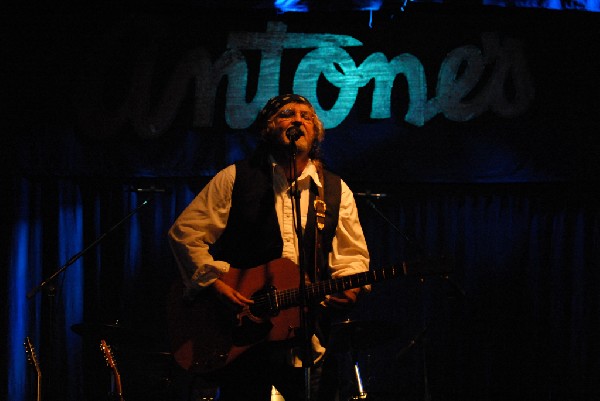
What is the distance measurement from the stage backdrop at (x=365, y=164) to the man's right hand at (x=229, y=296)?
200 centimetres

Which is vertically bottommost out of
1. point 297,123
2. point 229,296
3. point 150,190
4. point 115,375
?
point 115,375

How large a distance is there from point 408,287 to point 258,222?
2.43 m

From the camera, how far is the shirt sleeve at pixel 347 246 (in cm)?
374

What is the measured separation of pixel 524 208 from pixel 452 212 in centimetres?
56

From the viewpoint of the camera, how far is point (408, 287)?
5.89m

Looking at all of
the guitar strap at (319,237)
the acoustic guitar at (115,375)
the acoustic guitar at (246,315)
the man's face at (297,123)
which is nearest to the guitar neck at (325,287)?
the acoustic guitar at (246,315)

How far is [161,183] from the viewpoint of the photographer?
606 cm

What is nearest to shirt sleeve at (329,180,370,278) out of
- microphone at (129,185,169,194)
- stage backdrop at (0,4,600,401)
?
stage backdrop at (0,4,600,401)

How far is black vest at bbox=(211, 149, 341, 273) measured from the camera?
3.75 meters

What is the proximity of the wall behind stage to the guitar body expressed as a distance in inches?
82.4

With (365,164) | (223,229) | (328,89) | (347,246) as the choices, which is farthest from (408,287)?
(223,229)

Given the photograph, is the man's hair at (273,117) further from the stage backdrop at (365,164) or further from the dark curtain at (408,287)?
the dark curtain at (408,287)

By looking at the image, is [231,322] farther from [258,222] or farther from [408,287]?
[408,287]

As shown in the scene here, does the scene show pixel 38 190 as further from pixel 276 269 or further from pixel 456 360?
pixel 456 360
